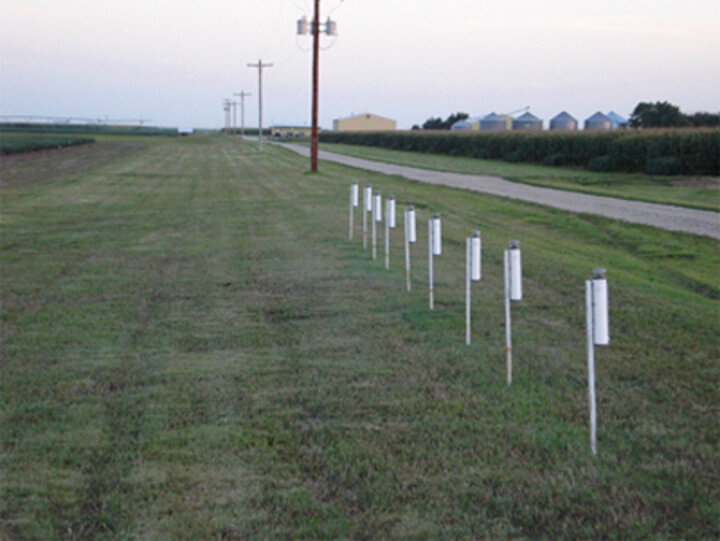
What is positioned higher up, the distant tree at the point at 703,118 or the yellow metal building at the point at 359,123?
the yellow metal building at the point at 359,123

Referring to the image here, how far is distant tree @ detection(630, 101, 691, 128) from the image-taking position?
69625 millimetres

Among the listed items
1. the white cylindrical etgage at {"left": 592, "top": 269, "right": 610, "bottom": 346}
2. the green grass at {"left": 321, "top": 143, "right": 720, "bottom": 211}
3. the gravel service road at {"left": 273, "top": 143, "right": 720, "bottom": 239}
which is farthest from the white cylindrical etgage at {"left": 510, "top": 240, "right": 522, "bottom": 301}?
the green grass at {"left": 321, "top": 143, "right": 720, "bottom": 211}

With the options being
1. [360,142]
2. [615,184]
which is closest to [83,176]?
[615,184]

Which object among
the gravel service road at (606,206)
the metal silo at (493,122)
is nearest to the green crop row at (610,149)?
the gravel service road at (606,206)

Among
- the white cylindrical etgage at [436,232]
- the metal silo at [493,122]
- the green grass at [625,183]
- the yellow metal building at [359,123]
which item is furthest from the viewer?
the yellow metal building at [359,123]

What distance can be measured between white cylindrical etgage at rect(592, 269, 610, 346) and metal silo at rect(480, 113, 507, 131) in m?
96.3

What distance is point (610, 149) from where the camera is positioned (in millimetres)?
42531

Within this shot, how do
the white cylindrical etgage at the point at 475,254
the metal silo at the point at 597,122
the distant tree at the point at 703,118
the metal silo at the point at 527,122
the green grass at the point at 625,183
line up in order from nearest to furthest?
the white cylindrical etgage at the point at 475,254
the green grass at the point at 625,183
the distant tree at the point at 703,118
the metal silo at the point at 597,122
the metal silo at the point at 527,122

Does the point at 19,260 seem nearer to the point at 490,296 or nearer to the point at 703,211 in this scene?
the point at 490,296

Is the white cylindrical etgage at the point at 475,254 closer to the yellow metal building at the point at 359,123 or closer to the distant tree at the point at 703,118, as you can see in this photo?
the distant tree at the point at 703,118

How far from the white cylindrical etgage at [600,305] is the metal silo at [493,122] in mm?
96267

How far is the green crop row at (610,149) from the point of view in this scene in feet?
120

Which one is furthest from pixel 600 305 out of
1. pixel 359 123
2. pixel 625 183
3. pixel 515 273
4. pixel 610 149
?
pixel 359 123

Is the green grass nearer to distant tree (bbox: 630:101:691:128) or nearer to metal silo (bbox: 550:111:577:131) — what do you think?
distant tree (bbox: 630:101:691:128)
